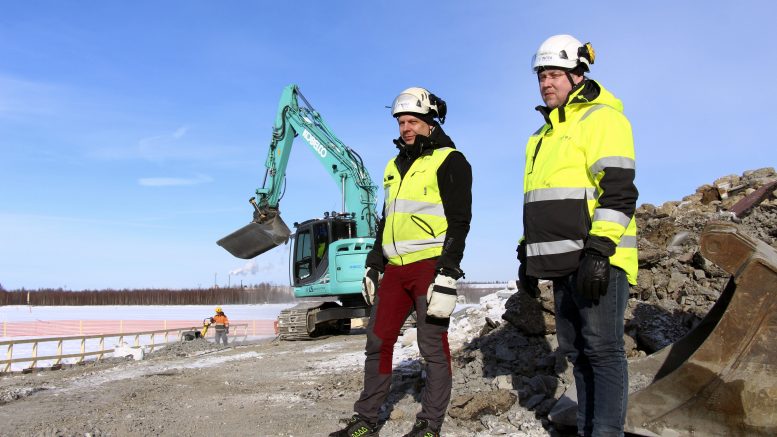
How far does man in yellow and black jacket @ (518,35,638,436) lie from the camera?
107 inches

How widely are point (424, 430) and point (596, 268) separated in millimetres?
1357

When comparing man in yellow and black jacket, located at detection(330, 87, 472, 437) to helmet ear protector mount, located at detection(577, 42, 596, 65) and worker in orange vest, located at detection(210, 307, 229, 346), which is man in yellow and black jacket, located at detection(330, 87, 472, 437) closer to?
helmet ear protector mount, located at detection(577, 42, 596, 65)

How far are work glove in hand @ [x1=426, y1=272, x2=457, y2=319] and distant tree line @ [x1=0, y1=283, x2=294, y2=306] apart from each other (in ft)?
195

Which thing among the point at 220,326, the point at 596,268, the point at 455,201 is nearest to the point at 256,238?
the point at 220,326

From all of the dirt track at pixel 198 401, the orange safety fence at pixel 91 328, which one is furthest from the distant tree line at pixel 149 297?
the dirt track at pixel 198 401

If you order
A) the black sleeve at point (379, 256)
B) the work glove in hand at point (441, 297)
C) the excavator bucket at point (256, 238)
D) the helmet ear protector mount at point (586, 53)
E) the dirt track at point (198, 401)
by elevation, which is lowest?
the dirt track at point (198, 401)

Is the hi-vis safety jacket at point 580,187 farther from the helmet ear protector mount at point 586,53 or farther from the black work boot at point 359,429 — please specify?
the black work boot at point 359,429

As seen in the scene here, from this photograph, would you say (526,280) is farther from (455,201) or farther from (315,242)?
(315,242)

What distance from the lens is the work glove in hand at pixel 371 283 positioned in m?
3.94

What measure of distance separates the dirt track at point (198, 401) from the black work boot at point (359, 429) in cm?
22

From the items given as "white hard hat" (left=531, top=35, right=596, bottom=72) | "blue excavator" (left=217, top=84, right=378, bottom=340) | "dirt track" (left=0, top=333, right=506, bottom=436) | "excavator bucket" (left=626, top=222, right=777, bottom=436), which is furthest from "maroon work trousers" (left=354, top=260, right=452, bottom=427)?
"blue excavator" (left=217, top=84, right=378, bottom=340)

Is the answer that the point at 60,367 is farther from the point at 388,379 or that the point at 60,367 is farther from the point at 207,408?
the point at 388,379

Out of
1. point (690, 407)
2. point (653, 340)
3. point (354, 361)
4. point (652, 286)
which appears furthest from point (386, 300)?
point (354, 361)

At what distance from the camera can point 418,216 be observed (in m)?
3.66
